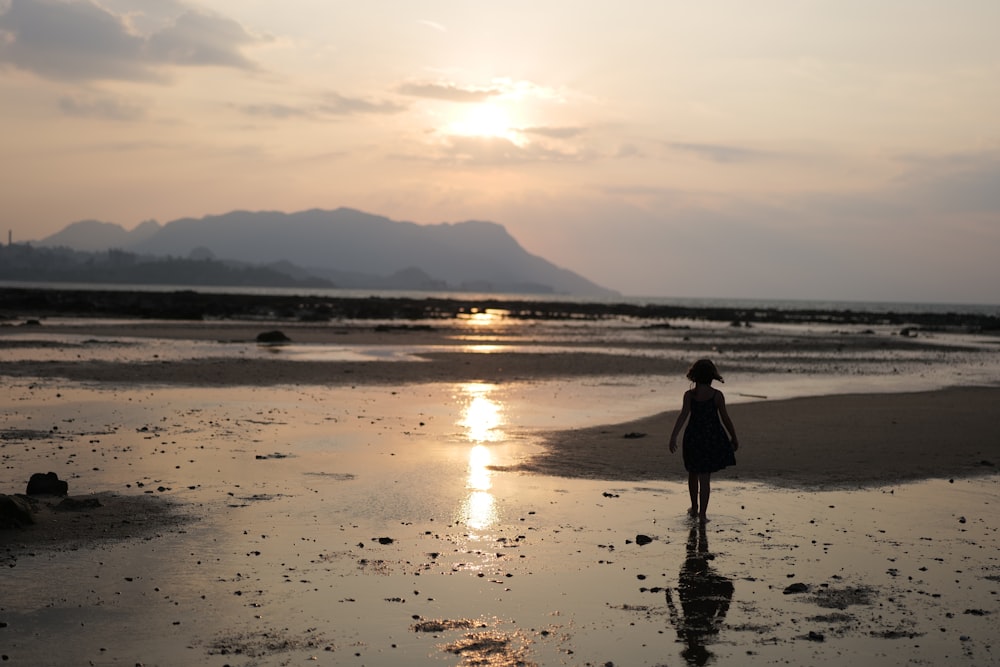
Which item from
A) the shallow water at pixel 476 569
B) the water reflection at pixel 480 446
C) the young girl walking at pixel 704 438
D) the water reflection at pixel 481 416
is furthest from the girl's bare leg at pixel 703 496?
the water reflection at pixel 481 416

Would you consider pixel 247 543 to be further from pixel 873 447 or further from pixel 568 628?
pixel 873 447

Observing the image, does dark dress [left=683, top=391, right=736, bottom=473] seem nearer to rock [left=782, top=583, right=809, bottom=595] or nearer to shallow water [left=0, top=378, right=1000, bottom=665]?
shallow water [left=0, top=378, right=1000, bottom=665]

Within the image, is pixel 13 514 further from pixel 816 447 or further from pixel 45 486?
pixel 816 447

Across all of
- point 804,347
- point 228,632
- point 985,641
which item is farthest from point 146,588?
point 804,347

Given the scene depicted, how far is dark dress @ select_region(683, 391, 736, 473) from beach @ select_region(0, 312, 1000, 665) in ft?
2.02

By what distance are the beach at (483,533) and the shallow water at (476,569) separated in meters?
0.03

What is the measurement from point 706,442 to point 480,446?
17.7 ft

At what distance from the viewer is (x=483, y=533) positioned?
33.9 feet

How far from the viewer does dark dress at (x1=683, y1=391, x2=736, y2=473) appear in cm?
1153

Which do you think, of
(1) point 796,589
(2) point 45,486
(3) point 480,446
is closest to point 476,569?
(1) point 796,589

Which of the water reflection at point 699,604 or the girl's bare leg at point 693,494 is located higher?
the girl's bare leg at point 693,494

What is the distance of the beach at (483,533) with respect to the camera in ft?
23.6

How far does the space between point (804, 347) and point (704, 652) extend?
48.1 m

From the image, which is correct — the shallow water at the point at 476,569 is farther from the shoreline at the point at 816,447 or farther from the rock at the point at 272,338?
the rock at the point at 272,338
